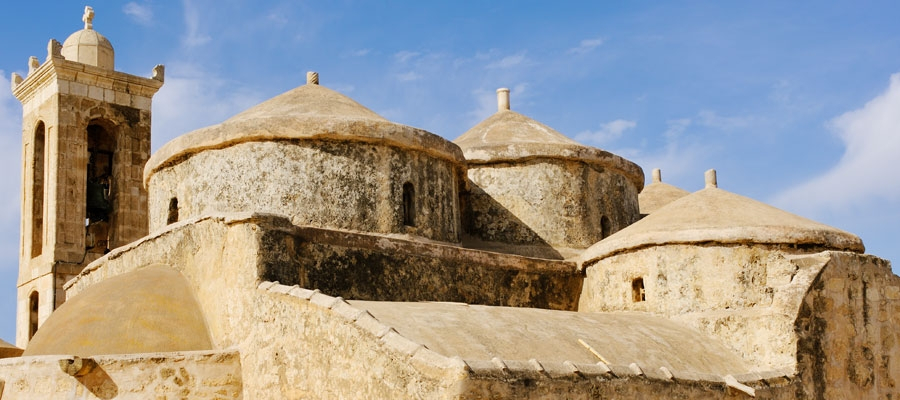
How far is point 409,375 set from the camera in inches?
330

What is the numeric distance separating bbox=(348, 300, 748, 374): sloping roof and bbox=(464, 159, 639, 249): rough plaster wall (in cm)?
322

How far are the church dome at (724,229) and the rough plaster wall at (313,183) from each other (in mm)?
2524

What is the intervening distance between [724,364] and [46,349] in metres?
6.86

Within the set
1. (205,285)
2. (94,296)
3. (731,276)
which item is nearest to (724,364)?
(731,276)

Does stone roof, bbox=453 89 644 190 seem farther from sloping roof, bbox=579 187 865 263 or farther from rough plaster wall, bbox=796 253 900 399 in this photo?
rough plaster wall, bbox=796 253 900 399

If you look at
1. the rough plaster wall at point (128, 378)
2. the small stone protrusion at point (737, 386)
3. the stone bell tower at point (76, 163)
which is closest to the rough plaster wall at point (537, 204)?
the small stone protrusion at point (737, 386)

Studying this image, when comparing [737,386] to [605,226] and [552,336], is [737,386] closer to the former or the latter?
[552,336]

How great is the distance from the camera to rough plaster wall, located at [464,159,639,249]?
616 inches

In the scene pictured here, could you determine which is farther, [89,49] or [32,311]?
[89,49]

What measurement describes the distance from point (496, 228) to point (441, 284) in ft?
11.5

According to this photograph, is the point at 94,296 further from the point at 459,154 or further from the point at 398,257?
the point at 459,154

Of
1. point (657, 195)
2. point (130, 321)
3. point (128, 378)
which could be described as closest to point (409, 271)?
point (130, 321)

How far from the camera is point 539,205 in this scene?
51.8 feet

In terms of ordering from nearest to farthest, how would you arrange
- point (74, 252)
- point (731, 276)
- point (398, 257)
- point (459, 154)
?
point (398, 257) < point (731, 276) < point (459, 154) < point (74, 252)
